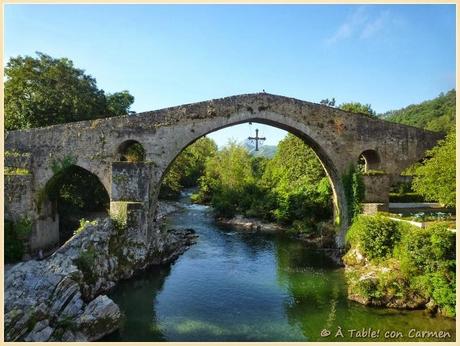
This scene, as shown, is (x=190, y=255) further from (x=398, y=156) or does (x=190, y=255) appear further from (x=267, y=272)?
(x=398, y=156)

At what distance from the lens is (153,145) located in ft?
60.7

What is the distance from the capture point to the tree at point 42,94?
2152cm

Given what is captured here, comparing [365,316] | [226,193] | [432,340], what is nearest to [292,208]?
[226,193]

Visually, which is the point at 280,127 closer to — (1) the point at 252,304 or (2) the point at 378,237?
(2) the point at 378,237

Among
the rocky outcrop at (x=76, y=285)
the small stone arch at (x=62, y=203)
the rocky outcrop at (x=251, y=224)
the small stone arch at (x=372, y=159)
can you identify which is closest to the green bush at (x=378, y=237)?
the small stone arch at (x=372, y=159)

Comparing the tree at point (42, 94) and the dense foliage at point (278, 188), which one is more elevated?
the tree at point (42, 94)

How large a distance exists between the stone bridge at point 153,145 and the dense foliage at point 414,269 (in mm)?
3705

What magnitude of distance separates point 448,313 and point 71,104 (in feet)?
64.5

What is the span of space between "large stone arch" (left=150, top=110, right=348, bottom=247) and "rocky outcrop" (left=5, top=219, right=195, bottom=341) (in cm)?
310

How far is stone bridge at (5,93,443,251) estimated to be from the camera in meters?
17.5

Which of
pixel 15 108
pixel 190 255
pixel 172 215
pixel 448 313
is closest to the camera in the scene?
pixel 448 313

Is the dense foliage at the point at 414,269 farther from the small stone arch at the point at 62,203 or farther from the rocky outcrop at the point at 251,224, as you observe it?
the small stone arch at the point at 62,203

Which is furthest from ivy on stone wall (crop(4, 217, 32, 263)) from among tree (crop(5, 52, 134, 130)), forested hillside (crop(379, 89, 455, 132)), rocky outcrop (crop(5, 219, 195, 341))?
forested hillside (crop(379, 89, 455, 132))

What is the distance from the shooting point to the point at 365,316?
1266 cm
